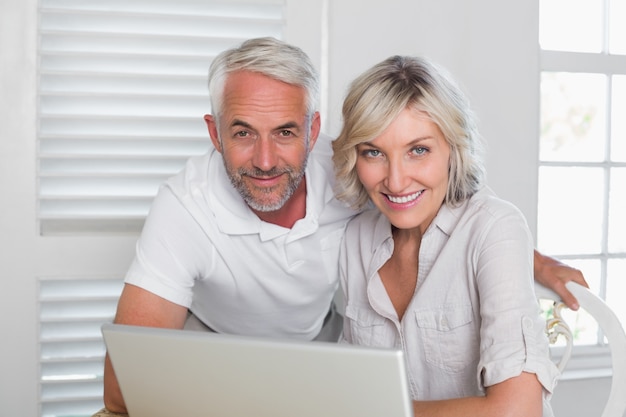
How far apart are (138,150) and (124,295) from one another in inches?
30.5

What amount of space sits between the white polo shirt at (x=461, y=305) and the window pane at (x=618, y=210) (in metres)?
1.73

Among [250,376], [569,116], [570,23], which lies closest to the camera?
[250,376]

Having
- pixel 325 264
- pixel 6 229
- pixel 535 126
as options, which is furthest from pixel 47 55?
pixel 535 126

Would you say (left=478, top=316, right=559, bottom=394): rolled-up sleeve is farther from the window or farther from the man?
the window

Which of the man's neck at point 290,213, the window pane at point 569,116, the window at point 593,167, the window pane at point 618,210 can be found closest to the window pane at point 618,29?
the window at point 593,167

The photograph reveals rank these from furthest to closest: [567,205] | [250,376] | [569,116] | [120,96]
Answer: [569,116] → [567,205] → [120,96] → [250,376]

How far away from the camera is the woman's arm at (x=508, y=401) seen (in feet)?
4.18

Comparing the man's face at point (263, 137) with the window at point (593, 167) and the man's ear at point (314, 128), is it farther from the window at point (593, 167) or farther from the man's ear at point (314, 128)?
the window at point (593, 167)

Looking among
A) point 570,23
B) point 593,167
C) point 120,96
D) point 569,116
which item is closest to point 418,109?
point 120,96

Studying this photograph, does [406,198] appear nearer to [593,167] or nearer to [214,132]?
[214,132]

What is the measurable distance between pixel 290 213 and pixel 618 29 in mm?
1925

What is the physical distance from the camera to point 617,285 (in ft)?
10.3

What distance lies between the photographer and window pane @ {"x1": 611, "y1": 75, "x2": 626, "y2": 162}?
304cm

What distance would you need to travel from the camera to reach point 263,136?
177 centimetres
